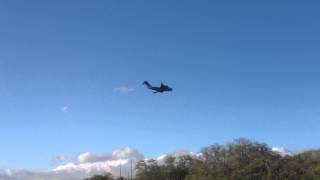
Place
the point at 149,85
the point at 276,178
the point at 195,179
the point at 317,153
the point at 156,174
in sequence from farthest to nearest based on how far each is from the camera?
the point at 317,153
the point at 156,174
the point at 195,179
the point at 276,178
the point at 149,85

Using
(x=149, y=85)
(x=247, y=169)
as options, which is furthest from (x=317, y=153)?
(x=149, y=85)

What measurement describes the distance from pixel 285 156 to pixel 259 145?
746 centimetres

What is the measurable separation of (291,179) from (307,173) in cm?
355

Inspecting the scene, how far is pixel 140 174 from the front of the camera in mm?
151875

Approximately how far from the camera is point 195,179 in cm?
12112

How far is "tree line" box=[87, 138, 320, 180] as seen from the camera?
11181 centimetres

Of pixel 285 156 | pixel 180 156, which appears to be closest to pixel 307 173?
pixel 285 156

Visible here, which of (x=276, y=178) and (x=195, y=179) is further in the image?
(x=195, y=179)

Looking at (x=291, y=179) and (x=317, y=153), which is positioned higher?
(x=317, y=153)

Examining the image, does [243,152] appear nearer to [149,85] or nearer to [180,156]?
[180,156]

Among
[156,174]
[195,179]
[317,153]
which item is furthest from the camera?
[317,153]

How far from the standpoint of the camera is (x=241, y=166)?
375ft

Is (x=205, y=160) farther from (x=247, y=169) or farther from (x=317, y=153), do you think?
(x=317, y=153)

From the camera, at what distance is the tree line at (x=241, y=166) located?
112 m
